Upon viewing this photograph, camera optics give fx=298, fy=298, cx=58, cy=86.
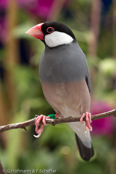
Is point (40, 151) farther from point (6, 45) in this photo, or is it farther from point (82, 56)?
point (82, 56)

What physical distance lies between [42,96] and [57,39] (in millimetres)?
611

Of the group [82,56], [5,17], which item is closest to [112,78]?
[5,17]

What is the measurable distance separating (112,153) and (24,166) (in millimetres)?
282

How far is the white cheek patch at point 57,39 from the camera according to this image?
39 centimetres

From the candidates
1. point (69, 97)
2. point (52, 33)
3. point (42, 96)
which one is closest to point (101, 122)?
point (42, 96)

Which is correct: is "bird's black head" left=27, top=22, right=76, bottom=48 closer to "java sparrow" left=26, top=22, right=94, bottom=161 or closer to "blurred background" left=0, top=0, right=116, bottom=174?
"java sparrow" left=26, top=22, right=94, bottom=161

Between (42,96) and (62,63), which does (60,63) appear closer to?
(62,63)

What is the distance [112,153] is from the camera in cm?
94

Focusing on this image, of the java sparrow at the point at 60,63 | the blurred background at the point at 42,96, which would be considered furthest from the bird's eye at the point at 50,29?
the blurred background at the point at 42,96

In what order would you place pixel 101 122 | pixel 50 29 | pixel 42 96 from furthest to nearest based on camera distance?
pixel 42 96 < pixel 101 122 < pixel 50 29

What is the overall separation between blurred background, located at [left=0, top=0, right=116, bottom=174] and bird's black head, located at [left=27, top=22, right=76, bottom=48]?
1.37 feet

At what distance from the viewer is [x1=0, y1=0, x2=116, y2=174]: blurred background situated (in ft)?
2.90

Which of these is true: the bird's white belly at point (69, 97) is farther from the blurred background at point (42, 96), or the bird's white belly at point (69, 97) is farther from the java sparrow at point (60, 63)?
the blurred background at point (42, 96)

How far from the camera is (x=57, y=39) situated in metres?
0.41
